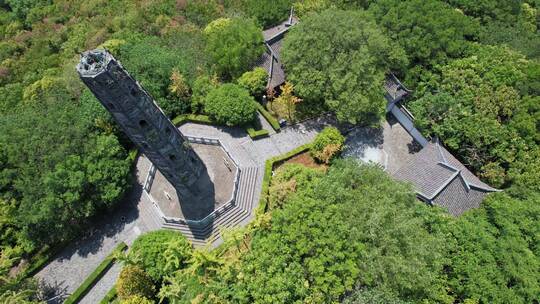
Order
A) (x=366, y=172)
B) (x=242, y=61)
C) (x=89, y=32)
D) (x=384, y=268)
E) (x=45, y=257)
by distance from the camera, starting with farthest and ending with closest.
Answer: (x=89, y=32) < (x=242, y=61) < (x=45, y=257) < (x=366, y=172) < (x=384, y=268)

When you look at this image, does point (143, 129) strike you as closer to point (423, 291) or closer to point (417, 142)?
point (423, 291)

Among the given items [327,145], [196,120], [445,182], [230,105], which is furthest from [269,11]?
[445,182]

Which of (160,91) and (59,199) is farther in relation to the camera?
(160,91)

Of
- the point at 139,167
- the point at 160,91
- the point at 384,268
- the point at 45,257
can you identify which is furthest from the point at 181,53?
the point at 384,268

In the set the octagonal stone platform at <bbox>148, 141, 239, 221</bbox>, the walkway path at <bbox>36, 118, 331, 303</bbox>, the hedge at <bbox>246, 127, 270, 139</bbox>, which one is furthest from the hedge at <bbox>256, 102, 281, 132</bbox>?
the octagonal stone platform at <bbox>148, 141, 239, 221</bbox>

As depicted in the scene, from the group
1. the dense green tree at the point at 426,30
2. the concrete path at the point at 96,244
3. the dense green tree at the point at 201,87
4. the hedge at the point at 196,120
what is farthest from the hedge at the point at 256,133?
the dense green tree at the point at 426,30

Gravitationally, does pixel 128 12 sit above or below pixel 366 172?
above

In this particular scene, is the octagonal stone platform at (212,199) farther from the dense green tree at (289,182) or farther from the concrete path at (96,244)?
the dense green tree at (289,182)

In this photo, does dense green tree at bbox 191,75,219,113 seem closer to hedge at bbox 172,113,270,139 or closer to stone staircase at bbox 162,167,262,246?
hedge at bbox 172,113,270,139
